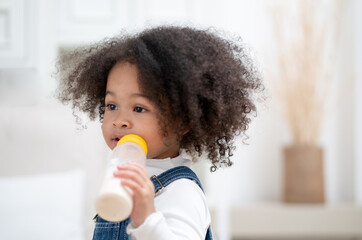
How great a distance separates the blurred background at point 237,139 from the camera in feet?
5.58

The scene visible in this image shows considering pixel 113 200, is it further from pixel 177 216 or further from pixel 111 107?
pixel 111 107

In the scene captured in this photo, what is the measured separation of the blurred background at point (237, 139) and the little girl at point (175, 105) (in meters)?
0.18

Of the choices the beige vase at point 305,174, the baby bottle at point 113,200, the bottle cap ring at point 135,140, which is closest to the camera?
the baby bottle at point 113,200

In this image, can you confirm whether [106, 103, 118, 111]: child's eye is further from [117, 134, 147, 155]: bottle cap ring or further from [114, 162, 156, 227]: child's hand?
[114, 162, 156, 227]: child's hand

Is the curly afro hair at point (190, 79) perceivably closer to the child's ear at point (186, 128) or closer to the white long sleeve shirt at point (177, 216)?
the child's ear at point (186, 128)

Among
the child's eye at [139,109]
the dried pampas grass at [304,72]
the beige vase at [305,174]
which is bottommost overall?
the child's eye at [139,109]

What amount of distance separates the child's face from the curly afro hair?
13mm

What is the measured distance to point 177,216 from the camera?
756 millimetres

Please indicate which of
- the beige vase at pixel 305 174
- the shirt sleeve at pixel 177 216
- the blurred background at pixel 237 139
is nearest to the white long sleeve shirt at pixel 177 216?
the shirt sleeve at pixel 177 216

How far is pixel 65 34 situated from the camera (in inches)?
86.7

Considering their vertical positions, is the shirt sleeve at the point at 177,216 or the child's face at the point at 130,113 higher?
the child's face at the point at 130,113

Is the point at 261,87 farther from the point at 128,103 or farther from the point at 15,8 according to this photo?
the point at 15,8

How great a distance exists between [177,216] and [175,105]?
0.59 ft

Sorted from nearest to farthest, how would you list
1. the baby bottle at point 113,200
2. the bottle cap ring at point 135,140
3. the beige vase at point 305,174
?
1. the baby bottle at point 113,200
2. the bottle cap ring at point 135,140
3. the beige vase at point 305,174
